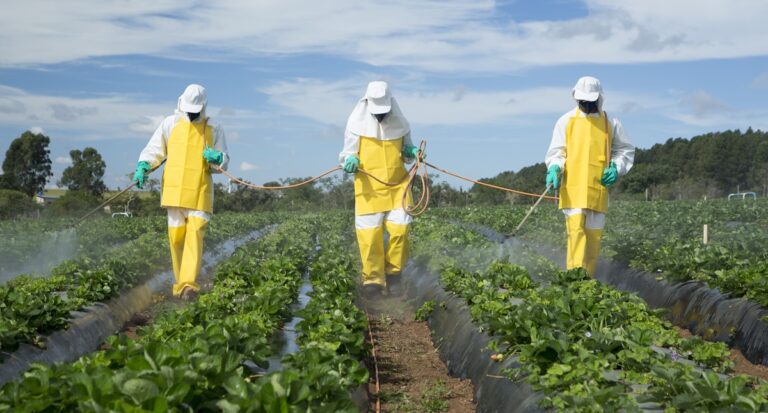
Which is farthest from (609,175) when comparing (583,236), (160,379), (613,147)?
(160,379)

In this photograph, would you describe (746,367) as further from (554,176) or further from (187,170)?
(187,170)

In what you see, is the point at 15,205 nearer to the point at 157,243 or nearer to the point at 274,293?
the point at 157,243

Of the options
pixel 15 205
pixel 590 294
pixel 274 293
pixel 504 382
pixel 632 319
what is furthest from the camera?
pixel 15 205

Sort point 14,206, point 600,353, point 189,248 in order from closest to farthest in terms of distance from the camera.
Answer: point 600,353
point 189,248
point 14,206

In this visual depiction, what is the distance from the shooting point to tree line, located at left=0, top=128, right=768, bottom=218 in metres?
40.2

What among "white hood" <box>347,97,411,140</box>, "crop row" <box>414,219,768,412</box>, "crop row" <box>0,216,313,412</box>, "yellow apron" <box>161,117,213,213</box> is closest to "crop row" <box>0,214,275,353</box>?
"yellow apron" <box>161,117,213,213</box>

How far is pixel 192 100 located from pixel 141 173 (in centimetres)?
90

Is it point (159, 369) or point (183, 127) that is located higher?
point (183, 127)

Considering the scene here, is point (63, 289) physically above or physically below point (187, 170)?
below

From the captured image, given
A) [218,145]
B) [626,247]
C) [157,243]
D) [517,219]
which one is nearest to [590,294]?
[218,145]

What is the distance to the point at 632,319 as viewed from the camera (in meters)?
5.60

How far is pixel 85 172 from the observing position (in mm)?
50000

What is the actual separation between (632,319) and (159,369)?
321cm

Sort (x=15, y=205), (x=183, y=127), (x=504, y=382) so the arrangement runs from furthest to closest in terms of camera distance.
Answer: (x=15, y=205)
(x=183, y=127)
(x=504, y=382)
